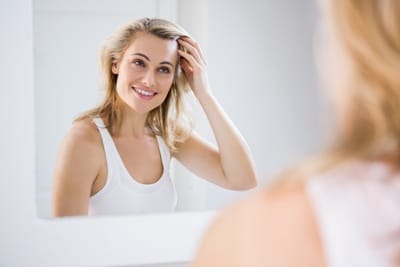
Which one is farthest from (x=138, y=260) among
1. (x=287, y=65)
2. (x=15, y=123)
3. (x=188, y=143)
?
(x=287, y=65)

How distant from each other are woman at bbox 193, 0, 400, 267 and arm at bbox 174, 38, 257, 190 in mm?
1131

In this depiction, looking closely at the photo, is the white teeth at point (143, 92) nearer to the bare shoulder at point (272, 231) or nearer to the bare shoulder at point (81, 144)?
the bare shoulder at point (81, 144)

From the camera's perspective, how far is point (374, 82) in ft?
1.42

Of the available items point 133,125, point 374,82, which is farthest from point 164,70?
point 374,82

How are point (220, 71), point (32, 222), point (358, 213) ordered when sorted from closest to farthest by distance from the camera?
point (358, 213) < point (32, 222) < point (220, 71)

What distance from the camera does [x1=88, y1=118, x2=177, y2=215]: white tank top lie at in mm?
1530

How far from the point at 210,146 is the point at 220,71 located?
176 mm

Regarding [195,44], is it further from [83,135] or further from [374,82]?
[374,82]

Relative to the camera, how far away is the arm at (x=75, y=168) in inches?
59.0

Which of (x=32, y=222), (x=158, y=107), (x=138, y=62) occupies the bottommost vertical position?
(x=32, y=222)

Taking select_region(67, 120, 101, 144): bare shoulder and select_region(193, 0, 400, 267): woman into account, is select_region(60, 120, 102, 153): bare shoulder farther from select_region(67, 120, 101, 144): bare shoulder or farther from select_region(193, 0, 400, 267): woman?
select_region(193, 0, 400, 267): woman

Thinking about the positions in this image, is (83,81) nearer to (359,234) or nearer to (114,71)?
(114,71)

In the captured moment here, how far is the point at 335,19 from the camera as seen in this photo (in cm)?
46

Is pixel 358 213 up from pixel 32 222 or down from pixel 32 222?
up
